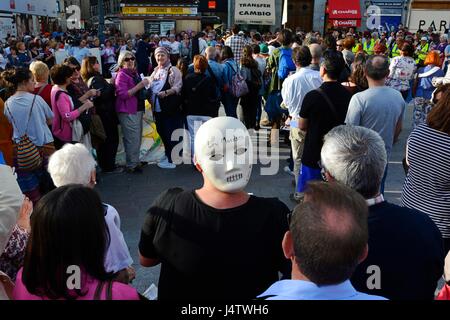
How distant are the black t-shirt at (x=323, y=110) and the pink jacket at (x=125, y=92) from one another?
111 inches

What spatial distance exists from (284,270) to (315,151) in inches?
97.2

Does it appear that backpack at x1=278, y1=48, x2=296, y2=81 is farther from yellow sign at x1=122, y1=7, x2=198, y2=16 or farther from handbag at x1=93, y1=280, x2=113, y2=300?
yellow sign at x1=122, y1=7, x2=198, y2=16

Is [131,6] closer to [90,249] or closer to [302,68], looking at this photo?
[302,68]

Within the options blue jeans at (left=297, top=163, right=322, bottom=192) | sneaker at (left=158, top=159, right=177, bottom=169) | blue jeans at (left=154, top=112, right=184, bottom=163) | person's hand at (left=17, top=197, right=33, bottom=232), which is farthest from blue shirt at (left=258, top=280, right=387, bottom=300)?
sneaker at (left=158, top=159, right=177, bottom=169)

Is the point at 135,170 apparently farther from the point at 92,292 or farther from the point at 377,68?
the point at 92,292

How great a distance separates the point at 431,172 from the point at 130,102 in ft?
14.4

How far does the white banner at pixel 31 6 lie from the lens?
22484 mm

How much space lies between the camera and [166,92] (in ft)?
20.7

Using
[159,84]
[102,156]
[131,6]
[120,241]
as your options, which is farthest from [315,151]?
[131,6]

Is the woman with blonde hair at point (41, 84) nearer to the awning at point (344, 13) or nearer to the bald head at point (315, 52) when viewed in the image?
the bald head at point (315, 52)

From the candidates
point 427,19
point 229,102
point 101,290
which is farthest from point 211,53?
point 427,19

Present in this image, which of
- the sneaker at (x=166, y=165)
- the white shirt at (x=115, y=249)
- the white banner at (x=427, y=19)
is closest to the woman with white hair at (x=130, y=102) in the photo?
the sneaker at (x=166, y=165)

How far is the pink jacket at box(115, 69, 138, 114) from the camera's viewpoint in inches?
239
